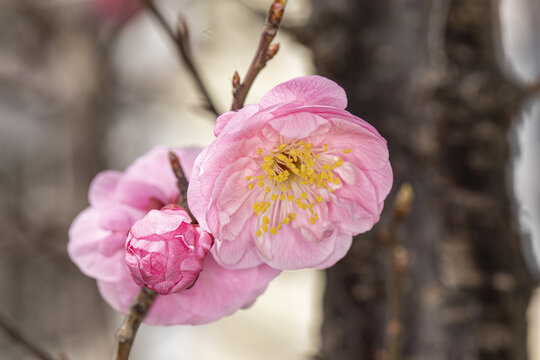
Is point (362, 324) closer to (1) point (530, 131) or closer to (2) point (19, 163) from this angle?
(1) point (530, 131)

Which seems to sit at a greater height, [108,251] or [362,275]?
[108,251]

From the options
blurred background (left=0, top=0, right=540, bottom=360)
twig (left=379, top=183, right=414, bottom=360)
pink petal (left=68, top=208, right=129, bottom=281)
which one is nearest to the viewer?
pink petal (left=68, top=208, right=129, bottom=281)

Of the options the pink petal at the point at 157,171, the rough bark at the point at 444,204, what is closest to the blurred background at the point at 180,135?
the rough bark at the point at 444,204

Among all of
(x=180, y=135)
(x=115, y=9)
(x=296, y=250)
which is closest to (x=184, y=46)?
(x=296, y=250)

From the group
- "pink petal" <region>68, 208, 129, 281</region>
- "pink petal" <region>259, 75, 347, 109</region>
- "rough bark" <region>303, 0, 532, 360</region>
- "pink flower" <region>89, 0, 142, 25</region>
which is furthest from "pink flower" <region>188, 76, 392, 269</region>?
"pink flower" <region>89, 0, 142, 25</region>

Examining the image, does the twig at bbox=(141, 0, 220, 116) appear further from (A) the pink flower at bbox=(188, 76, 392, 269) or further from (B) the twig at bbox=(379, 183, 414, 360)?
(B) the twig at bbox=(379, 183, 414, 360)

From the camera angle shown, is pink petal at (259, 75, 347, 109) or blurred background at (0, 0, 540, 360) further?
blurred background at (0, 0, 540, 360)

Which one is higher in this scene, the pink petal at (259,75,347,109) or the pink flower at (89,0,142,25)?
the pink petal at (259,75,347,109)

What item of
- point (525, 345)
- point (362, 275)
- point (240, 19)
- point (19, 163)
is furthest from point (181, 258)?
point (19, 163)
